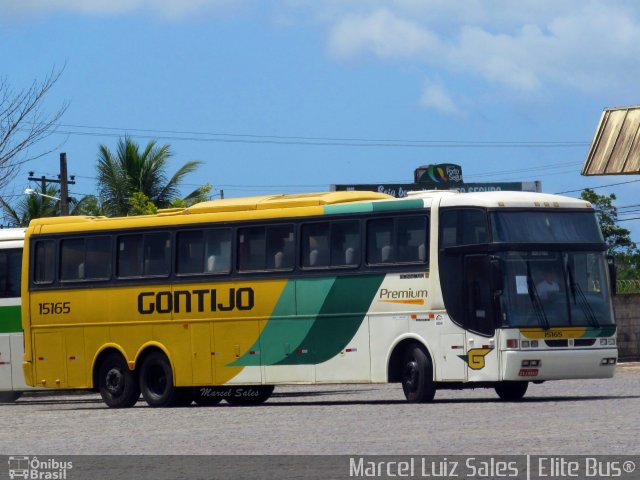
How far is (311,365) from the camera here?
2506 centimetres

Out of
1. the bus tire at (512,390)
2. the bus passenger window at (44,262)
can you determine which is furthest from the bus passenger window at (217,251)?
the bus tire at (512,390)

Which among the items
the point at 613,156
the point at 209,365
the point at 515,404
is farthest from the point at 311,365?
the point at 613,156

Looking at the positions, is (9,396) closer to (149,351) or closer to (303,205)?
(149,351)

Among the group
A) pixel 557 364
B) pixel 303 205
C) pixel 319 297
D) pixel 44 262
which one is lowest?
pixel 557 364

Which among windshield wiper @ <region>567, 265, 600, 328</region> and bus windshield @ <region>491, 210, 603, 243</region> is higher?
bus windshield @ <region>491, 210, 603, 243</region>

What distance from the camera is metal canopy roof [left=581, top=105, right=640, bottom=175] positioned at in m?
29.6

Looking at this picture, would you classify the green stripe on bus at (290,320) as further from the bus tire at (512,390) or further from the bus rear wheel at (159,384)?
the bus tire at (512,390)

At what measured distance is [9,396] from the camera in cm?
3403

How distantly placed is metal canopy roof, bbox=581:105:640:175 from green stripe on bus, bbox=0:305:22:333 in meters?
11.7

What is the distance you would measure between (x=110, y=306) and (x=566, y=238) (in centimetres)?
836

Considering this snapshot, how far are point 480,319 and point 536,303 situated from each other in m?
0.89

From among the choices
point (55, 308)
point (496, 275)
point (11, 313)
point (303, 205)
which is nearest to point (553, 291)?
point (496, 275)

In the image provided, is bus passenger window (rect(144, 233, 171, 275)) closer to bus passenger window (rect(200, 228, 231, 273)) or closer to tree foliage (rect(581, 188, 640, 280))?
bus passenger window (rect(200, 228, 231, 273))
